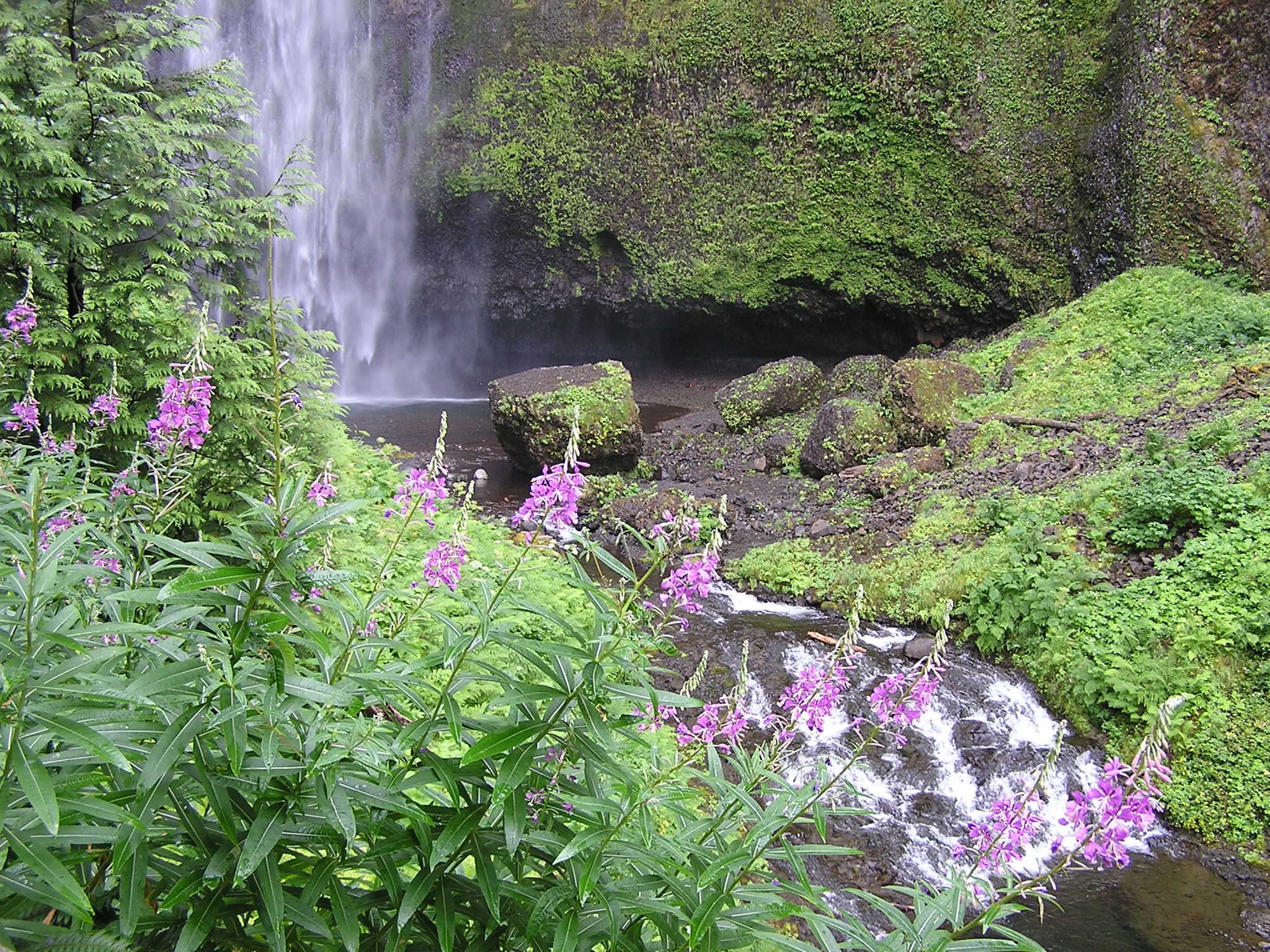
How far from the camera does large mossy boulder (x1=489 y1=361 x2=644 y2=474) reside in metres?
11.2

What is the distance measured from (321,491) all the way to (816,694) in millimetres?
1325

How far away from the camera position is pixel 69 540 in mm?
1450

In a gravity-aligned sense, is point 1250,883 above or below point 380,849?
below

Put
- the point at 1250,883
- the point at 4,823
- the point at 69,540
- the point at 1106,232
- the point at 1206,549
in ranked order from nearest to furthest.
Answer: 1. the point at 4,823
2. the point at 69,540
3. the point at 1250,883
4. the point at 1206,549
5. the point at 1106,232

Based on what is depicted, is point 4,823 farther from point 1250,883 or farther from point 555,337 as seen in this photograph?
point 555,337

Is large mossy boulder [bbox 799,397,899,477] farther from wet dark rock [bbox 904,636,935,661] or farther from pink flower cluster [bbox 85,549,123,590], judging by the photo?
pink flower cluster [bbox 85,549,123,590]

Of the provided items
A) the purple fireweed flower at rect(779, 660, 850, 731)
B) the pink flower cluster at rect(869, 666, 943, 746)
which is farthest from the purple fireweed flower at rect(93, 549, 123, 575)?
the pink flower cluster at rect(869, 666, 943, 746)

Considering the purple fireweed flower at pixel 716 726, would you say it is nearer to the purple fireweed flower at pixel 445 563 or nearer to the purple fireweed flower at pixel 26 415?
the purple fireweed flower at pixel 445 563

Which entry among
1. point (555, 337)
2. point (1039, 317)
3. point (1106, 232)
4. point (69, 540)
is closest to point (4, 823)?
point (69, 540)

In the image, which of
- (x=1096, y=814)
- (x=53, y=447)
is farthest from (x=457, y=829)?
(x=53, y=447)

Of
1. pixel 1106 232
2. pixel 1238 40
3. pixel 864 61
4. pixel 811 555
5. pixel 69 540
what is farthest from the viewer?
pixel 864 61

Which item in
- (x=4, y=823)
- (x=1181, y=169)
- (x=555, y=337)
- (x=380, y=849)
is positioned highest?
(x=1181, y=169)

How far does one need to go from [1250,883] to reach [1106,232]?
11949 mm

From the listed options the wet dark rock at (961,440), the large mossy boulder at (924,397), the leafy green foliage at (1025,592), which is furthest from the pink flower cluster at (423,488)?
the large mossy boulder at (924,397)
